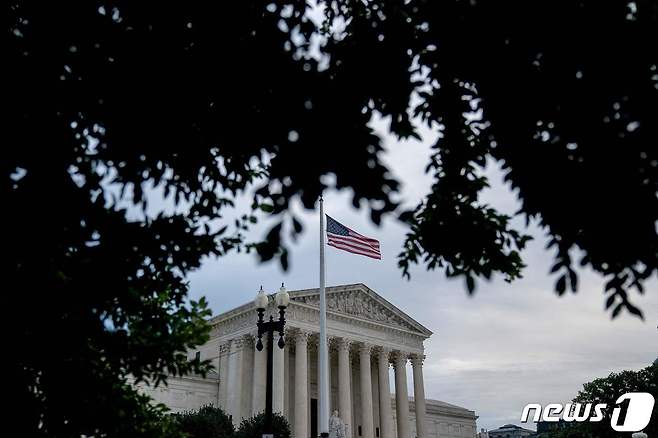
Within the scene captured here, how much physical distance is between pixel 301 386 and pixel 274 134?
4600 cm

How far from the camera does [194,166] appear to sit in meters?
7.86

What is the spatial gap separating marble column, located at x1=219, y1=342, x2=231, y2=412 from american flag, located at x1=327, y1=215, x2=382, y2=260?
2366cm

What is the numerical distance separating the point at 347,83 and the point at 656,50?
283 cm

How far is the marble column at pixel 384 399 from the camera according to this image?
5619cm

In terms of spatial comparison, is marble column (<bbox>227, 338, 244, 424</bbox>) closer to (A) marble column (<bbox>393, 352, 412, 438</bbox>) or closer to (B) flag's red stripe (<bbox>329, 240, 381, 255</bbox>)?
(A) marble column (<bbox>393, 352, 412, 438</bbox>)

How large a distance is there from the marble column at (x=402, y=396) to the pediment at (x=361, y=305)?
10.7ft

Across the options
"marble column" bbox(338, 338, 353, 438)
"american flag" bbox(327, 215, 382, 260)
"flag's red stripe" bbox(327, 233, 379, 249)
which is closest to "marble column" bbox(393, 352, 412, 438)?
"marble column" bbox(338, 338, 353, 438)

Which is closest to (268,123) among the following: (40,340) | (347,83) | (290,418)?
(347,83)

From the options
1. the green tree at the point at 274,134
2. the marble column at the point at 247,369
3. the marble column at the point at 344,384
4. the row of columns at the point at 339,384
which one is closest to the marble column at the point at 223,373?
the row of columns at the point at 339,384

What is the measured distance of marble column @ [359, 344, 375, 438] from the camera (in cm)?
5427

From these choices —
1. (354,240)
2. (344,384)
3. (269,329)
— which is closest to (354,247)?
(354,240)

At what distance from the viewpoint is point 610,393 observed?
2231 inches

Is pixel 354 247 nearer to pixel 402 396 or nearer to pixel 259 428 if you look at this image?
pixel 259 428

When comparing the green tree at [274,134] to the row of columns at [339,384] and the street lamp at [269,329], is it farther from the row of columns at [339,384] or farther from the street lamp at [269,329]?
the row of columns at [339,384]
